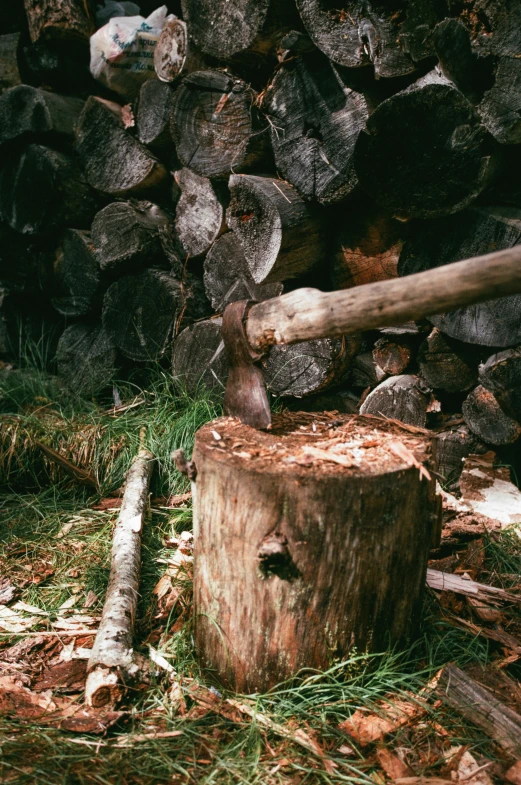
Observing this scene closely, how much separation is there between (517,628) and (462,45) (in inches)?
83.2

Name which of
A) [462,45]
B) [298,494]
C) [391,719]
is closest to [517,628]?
[391,719]

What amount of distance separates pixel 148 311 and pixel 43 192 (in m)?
1.06

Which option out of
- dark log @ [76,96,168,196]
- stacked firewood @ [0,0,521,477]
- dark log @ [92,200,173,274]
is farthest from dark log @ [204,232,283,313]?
dark log @ [76,96,168,196]

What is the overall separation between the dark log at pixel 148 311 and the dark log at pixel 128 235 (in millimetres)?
102

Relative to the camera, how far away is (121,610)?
2.17 metres

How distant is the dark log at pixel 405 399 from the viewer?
9.90 ft

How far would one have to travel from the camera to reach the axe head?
210 cm

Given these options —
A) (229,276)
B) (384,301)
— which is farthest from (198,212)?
(384,301)

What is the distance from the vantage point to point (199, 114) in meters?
3.09

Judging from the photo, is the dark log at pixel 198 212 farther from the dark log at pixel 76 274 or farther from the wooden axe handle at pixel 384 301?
the wooden axe handle at pixel 384 301

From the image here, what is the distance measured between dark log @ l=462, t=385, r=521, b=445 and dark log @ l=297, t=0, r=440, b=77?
4.68ft

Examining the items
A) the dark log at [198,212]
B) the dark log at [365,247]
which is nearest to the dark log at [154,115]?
the dark log at [198,212]

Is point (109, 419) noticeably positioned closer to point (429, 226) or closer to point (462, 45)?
point (429, 226)

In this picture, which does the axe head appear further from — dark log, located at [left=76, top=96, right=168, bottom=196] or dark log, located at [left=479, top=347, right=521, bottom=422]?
dark log, located at [left=76, top=96, right=168, bottom=196]
